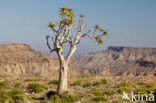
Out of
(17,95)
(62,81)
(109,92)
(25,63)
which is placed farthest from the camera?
(25,63)

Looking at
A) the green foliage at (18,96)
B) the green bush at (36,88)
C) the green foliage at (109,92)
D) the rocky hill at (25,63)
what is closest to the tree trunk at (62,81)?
the green foliage at (18,96)

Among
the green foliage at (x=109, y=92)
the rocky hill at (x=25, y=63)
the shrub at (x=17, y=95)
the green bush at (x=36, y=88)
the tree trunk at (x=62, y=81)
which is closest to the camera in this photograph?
the shrub at (x=17, y=95)

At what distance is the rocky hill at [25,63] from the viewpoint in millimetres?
106812

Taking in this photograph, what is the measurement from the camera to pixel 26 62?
379 feet

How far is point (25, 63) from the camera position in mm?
114688

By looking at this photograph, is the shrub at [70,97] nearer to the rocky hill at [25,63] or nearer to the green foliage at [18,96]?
the green foliage at [18,96]

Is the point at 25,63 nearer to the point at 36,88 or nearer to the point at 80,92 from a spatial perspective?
the point at 36,88

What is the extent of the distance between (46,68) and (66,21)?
11121 cm

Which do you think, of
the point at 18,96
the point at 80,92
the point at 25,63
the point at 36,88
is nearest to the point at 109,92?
the point at 80,92

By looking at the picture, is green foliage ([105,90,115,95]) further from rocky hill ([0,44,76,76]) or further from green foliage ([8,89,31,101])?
rocky hill ([0,44,76,76])

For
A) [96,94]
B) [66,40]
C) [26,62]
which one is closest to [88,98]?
[96,94]

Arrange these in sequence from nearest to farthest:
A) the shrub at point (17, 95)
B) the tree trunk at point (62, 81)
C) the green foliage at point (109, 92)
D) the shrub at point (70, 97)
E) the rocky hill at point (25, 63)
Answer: the shrub at point (70, 97)
the shrub at point (17, 95)
the tree trunk at point (62, 81)
the green foliage at point (109, 92)
the rocky hill at point (25, 63)

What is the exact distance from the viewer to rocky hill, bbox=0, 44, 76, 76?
350 ft

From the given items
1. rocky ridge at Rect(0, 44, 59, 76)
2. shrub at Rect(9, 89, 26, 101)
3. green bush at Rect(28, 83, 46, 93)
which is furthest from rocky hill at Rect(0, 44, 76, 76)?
shrub at Rect(9, 89, 26, 101)
